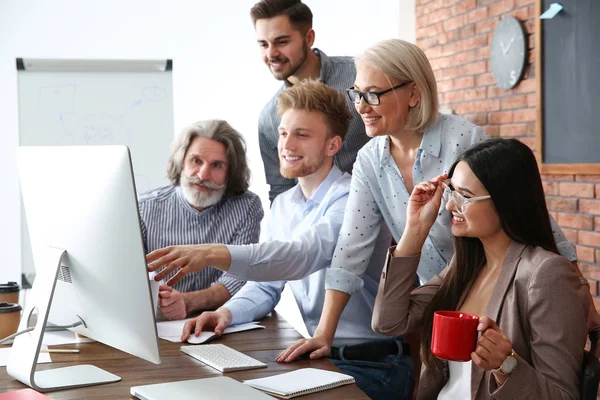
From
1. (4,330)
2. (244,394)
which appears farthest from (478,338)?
(4,330)

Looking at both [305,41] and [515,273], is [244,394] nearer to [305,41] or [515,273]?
[515,273]

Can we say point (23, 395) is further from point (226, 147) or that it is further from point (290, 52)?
point (290, 52)

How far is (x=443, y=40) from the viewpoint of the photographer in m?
5.08

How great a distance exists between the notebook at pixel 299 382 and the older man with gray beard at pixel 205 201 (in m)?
0.99

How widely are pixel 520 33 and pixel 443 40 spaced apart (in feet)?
3.27

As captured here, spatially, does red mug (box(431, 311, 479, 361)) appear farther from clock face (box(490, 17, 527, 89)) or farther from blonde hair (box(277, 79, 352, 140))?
clock face (box(490, 17, 527, 89))

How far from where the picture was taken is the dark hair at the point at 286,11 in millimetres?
3035

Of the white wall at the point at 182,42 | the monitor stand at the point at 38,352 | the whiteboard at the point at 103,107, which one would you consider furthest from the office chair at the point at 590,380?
the white wall at the point at 182,42

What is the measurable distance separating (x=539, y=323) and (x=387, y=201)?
2.17 feet

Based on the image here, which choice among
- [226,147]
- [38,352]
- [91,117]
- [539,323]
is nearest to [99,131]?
[91,117]

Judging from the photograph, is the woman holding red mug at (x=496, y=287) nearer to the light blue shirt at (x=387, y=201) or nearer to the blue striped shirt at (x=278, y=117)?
the light blue shirt at (x=387, y=201)

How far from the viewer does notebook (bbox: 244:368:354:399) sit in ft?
4.76

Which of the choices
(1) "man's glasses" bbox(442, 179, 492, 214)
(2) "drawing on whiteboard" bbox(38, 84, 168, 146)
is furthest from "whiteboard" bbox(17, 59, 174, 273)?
(1) "man's glasses" bbox(442, 179, 492, 214)

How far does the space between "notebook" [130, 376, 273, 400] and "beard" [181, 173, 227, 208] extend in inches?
44.7
